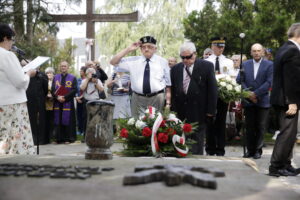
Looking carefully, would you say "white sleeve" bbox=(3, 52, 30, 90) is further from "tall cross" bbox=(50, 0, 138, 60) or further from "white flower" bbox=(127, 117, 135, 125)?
"tall cross" bbox=(50, 0, 138, 60)

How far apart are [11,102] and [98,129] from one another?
251 cm

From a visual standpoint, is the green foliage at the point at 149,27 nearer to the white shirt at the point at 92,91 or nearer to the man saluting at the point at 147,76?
the white shirt at the point at 92,91

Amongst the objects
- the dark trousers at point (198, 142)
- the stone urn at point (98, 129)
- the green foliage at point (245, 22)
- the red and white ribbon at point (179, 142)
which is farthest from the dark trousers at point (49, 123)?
the stone urn at point (98, 129)

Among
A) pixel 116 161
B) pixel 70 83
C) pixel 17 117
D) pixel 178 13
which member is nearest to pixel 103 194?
pixel 116 161

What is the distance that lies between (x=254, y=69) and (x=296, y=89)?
9.96ft

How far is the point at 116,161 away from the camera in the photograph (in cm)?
407

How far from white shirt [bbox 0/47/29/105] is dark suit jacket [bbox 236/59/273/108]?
15.3 feet

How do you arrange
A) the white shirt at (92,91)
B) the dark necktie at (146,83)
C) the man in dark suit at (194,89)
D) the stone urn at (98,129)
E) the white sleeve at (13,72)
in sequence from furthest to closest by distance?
the white shirt at (92,91)
the dark necktie at (146,83)
the man in dark suit at (194,89)
the white sleeve at (13,72)
the stone urn at (98,129)

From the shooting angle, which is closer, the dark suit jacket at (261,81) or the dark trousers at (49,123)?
the dark suit jacket at (261,81)

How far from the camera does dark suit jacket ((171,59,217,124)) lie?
25.9ft

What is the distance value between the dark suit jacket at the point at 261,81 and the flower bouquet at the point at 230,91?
0.37 metres

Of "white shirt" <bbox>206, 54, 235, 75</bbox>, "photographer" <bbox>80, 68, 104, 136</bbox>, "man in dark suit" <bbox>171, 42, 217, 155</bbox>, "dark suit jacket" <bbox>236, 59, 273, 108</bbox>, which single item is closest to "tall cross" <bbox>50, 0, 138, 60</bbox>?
"photographer" <bbox>80, 68, 104, 136</bbox>

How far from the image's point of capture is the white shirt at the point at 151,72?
8.09 metres

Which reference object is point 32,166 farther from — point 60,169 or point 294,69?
point 294,69
